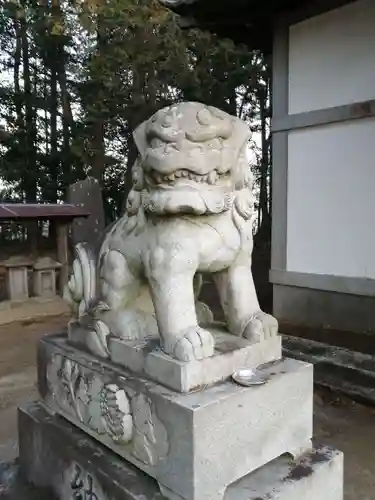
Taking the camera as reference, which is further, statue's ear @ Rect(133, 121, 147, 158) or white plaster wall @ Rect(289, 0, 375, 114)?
white plaster wall @ Rect(289, 0, 375, 114)

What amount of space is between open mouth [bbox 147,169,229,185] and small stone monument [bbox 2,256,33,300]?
15.2ft

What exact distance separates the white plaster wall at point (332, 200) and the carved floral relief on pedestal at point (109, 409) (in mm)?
2375

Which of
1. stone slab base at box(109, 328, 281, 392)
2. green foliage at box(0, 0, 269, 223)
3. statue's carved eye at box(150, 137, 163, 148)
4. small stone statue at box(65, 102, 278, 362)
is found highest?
green foliage at box(0, 0, 269, 223)

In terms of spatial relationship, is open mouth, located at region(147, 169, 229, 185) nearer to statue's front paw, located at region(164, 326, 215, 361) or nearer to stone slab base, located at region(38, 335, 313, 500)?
statue's front paw, located at region(164, 326, 215, 361)

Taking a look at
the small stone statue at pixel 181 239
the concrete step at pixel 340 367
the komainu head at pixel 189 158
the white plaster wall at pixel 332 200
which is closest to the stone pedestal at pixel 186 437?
the small stone statue at pixel 181 239

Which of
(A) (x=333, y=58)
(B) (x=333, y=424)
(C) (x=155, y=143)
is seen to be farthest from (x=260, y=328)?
(A) (x=333, y=58)

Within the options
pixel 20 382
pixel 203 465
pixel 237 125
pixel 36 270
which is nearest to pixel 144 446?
pixel 203 465

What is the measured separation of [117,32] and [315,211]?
166 inches

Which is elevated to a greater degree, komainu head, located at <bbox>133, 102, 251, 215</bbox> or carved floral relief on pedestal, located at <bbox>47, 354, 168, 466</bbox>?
komainu head, located at <bbox>133, 102, 251, 215</bbox>

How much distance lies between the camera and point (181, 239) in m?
1.22

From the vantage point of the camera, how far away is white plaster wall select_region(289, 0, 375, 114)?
3191 mm

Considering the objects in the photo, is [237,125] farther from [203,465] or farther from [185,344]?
[203,465]

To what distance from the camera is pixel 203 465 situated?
1086 mm

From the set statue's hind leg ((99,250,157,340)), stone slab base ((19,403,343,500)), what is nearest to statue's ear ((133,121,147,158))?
statue's hind leg ((99,250,157,340))
